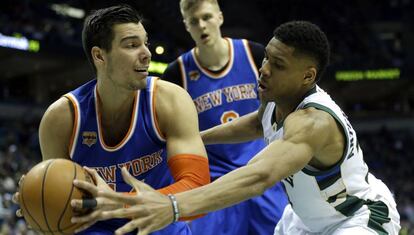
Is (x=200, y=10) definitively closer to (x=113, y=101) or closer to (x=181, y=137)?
(x=113, y=101)

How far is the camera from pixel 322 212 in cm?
336

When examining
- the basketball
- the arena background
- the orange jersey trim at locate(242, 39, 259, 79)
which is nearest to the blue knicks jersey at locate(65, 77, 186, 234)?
the basketball

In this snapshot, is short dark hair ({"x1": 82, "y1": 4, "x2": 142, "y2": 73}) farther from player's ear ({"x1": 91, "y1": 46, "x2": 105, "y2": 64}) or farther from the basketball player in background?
the basketball player in background

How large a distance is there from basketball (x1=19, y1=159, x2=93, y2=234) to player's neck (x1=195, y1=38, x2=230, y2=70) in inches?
91.9

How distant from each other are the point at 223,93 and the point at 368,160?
660 inches

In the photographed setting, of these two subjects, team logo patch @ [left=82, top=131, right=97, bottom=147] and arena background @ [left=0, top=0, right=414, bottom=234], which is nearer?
team logo patch @ [left=82, top=131, right=97, bottom=147]

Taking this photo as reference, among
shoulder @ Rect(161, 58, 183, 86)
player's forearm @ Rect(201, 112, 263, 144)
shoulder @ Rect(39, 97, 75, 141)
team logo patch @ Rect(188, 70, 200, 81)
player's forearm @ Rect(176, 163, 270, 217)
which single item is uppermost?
shoulder @ Rect(39, 97, 75, 141)

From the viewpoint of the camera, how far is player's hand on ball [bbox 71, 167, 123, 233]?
2531mm

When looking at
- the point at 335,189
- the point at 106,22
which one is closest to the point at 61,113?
the point at 106,22

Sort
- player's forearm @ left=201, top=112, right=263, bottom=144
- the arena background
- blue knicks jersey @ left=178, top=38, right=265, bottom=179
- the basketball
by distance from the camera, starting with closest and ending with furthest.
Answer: the basketball
player's forearm @ left=201, top=112, right=263, bottom=144
blue knicks jersey @ left=178, top=38, right=265, bottom=179
the arena background

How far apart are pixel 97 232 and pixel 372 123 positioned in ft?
66.8

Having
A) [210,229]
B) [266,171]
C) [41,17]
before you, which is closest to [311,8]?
[41,17]

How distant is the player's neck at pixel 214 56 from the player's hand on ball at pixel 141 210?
258cm

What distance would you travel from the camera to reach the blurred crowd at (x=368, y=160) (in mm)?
10141
